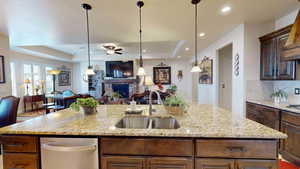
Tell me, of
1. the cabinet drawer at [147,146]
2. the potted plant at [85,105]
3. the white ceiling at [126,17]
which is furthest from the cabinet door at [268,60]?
the potted plant at [85,105]

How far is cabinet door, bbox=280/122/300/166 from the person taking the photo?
6.89ft

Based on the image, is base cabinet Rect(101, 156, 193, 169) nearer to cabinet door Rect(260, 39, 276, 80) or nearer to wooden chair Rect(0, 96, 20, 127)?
wooden chair Rect(0, 96, 20, 127)

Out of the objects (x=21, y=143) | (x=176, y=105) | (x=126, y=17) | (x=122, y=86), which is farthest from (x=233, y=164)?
(x=122, y=86)

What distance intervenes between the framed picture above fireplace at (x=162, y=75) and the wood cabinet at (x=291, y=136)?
642 cm

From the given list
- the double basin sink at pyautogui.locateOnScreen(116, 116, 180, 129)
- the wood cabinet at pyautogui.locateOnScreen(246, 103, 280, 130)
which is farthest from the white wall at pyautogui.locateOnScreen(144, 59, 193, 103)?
the double basin sink at pyautogui.locateOnScreen(116, 116, 180, 129)

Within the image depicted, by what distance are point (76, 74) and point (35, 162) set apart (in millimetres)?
8854

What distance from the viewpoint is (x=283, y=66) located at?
8.48 ft

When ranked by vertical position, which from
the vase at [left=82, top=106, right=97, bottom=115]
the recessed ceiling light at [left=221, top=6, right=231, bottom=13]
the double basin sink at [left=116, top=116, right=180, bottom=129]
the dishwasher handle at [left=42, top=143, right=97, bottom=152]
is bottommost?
the dishwasher handle at [left=42, top=143, right=97, bottom=152]

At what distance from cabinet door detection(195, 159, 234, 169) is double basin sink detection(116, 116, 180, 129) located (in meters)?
0.57

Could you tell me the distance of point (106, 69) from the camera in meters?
8.34

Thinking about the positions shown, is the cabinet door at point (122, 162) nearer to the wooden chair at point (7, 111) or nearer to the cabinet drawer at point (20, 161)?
the cabinet drawer at point (20, 161)

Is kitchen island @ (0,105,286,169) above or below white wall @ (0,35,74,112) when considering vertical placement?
below

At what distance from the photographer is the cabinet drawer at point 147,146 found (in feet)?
4.21

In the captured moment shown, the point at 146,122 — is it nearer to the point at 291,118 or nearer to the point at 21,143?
the point at 21,143
